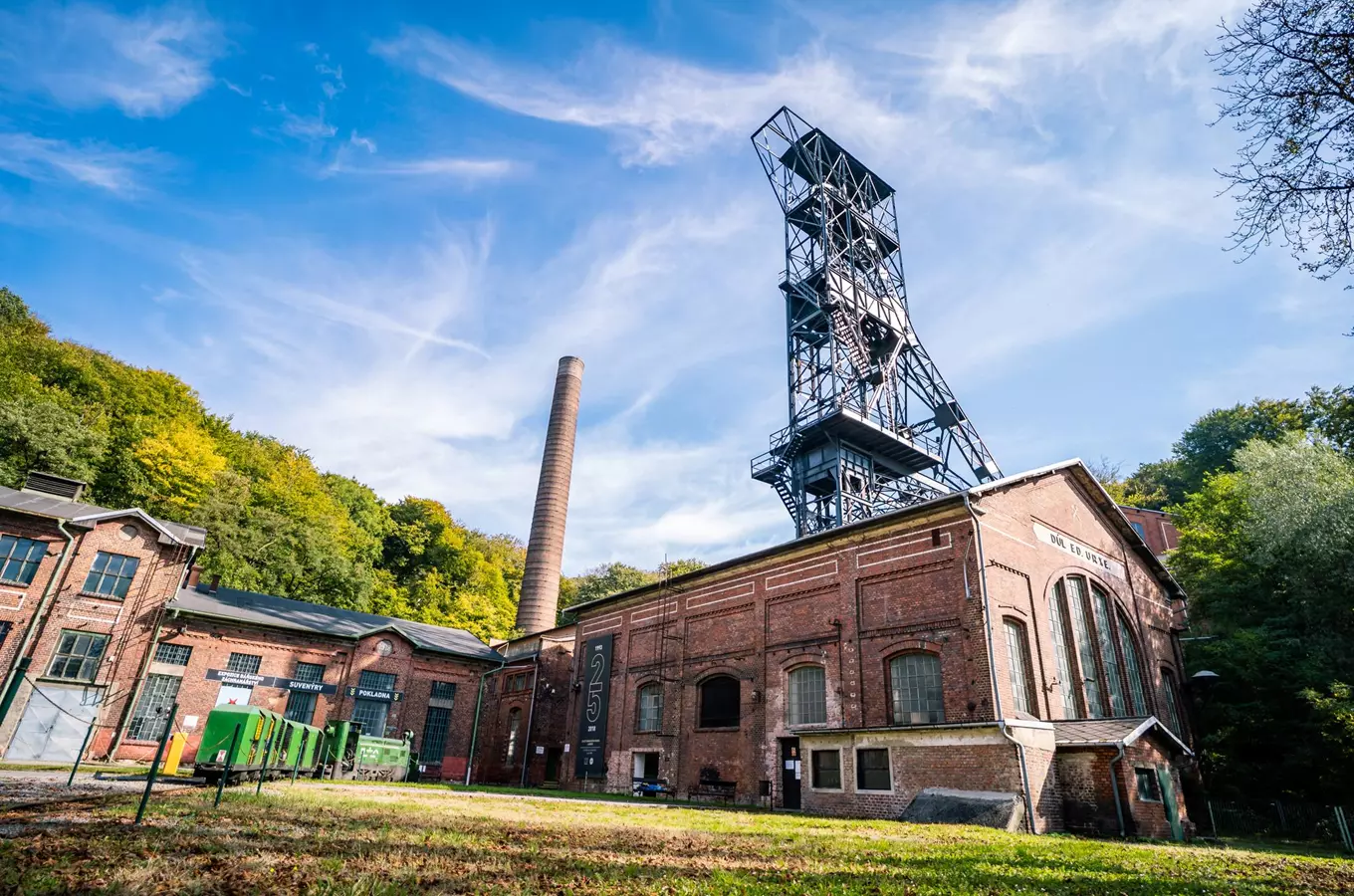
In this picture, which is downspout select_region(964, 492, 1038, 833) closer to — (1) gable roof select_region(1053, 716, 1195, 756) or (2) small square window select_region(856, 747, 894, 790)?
(1) gable roof select_region(1053, 716, 1195, 756)

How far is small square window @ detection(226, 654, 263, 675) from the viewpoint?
26.2 metres

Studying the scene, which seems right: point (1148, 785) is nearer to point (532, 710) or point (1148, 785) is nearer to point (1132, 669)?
point (1132, 669)

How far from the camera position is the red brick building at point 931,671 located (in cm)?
1552

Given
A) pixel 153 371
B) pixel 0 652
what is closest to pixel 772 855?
pixel 0 652

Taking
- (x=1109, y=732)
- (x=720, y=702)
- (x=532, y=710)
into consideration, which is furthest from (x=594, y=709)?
(x=1109, y=732)

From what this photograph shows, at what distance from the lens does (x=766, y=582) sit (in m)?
23.2

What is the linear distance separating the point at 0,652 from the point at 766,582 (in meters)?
24.8

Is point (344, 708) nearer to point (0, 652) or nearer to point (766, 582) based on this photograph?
point (0, 652)

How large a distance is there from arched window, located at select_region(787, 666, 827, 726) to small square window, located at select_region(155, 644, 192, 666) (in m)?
21.9

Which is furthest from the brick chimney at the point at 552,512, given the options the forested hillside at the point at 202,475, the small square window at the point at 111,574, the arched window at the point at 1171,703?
the arched window at the point at 1171,703

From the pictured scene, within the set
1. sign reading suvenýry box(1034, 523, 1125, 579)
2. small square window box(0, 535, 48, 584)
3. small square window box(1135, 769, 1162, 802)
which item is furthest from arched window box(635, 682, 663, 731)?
small square window box(0, 535, 48, 584)

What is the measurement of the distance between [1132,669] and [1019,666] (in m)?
7.26

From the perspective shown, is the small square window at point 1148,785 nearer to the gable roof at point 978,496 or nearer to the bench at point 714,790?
the gable roof at point 978,496

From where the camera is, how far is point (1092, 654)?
2059cm
